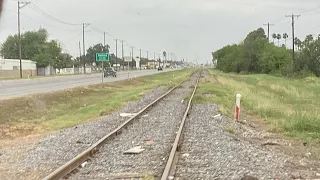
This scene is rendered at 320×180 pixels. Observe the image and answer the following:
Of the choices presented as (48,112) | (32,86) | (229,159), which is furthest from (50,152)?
(32,86)

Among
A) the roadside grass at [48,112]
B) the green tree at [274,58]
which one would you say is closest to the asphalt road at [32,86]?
the roadside grass at [48,112]

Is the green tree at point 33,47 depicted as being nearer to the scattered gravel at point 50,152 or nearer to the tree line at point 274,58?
the tree line at point 274,58

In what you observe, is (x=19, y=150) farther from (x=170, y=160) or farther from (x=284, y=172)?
(x=284, y=172)

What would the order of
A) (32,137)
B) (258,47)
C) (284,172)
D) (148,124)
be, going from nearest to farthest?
(284,172) < (32,137) < (148,124) < (258,47)

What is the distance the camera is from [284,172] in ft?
27.6

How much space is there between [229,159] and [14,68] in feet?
287

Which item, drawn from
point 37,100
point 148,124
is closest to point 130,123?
point 148,124

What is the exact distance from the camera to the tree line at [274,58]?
2901 inches

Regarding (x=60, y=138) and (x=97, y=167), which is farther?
(x=60, y=138)

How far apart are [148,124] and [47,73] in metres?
96.2

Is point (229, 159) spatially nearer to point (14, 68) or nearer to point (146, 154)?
point (146, 154)

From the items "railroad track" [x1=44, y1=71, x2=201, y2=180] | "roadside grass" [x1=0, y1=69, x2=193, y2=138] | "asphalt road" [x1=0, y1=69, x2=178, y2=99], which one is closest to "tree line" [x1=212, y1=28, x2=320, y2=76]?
"asphalt road" [x1=0, y1=69, x2=178, y2=99]

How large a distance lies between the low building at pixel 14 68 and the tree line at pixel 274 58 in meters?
47.9

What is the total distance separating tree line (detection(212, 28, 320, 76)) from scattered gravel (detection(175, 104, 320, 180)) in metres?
61.5
